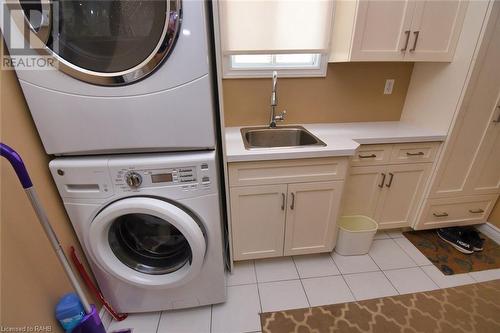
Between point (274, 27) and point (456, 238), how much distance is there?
7.04ft

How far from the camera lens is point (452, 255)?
5.71 ft

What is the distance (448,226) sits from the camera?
190 centimetres

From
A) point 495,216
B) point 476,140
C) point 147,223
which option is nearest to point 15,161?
point 147,223

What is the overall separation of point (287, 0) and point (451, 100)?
129 centimetres

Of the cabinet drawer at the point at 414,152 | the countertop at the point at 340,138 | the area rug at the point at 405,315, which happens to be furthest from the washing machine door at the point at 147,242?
the cabinet drawer at the point at 414,152

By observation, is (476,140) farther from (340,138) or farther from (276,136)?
(276,136)

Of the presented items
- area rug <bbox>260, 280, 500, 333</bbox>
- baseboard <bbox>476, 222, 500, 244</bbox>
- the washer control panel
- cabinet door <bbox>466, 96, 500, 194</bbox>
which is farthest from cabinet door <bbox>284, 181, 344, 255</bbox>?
baseboard <bbox>476, 222, 500, 244</bbox>

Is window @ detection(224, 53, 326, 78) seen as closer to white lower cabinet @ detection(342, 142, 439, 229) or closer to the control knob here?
white lower cabinet @ detection(342, 142, 439, 229)

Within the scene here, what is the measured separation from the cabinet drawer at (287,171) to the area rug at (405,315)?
31.1 inches

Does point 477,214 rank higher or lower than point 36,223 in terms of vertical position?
lower

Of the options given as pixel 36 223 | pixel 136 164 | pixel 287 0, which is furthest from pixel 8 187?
pixel 287 0

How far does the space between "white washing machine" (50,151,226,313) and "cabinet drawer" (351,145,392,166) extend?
3.46 ft

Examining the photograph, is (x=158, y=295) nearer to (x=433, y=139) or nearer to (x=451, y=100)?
(x=433, y=139)

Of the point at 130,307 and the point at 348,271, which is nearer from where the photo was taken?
the point at 130,307
